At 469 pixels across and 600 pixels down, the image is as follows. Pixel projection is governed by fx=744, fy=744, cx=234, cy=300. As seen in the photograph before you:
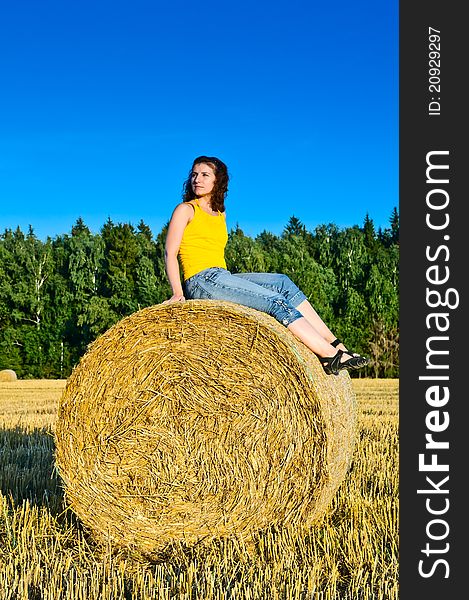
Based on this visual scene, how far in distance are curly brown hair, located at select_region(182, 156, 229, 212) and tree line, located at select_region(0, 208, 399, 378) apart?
108 ft

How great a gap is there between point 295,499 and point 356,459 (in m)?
2.15

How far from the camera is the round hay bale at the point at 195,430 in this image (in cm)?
459

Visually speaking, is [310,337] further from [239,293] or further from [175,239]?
[175,239]

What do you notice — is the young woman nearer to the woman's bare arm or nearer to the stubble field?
the woman's bare arm

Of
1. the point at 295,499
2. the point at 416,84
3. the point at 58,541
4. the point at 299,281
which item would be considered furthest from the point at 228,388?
the point at 299,281

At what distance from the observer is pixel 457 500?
3385 millimetres

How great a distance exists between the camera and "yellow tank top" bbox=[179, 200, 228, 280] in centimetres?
504

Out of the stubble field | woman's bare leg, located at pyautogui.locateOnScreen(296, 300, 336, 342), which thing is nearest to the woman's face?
woman's bare leg, located at pyautogui.locateOnScreen(296, 300, 336, 342)

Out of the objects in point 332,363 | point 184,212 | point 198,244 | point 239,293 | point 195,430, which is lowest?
point 195,430

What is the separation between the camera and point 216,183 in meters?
5.14

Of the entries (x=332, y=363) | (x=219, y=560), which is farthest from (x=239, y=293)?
(x=219, y=560)

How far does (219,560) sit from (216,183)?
2488 millimetres

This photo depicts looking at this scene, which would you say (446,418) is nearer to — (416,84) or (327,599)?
(327,599)

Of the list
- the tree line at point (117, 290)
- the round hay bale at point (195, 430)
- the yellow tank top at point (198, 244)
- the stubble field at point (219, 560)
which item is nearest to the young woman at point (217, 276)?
the yellow tank top at point (198, 244)
